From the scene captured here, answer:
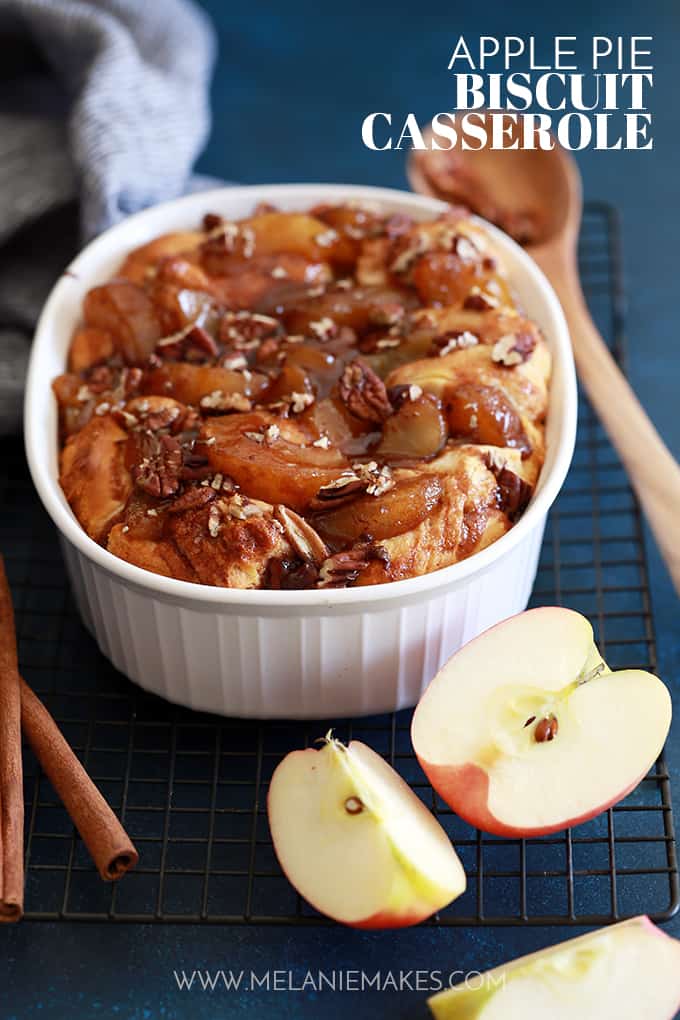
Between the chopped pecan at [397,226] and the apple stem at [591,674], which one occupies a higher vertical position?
the chopped pecan at [397,226]

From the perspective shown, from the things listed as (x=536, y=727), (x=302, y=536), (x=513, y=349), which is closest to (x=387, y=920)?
(x=536, y=727)

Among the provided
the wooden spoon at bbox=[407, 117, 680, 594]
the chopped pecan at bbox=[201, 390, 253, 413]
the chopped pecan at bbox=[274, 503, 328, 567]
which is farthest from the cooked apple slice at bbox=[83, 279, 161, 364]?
the wooden spoon at bbox=[407, 117, 680, 594]

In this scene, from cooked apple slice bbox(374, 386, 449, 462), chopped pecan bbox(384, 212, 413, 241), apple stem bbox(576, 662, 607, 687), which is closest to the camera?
apple stem bbox(576, 662, 607, 687)

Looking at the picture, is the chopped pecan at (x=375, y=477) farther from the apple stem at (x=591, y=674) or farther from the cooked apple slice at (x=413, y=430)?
the apple stem at (x=591, y=674)

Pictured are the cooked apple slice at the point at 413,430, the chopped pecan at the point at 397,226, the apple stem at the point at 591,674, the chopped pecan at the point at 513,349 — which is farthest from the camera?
the chopped pecan at the point at 397,226

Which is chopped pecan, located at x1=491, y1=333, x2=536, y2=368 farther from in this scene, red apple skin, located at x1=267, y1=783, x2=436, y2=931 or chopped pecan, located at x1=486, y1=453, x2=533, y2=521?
red apple skin, located at x1=267, y1=783, x2=436, y2=931

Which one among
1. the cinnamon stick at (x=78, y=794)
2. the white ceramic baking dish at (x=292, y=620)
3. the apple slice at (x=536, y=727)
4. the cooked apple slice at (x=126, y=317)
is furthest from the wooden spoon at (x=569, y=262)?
the cinnamon stick at (x=78, y=794)

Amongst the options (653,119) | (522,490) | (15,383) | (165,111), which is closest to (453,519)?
(522,490)
